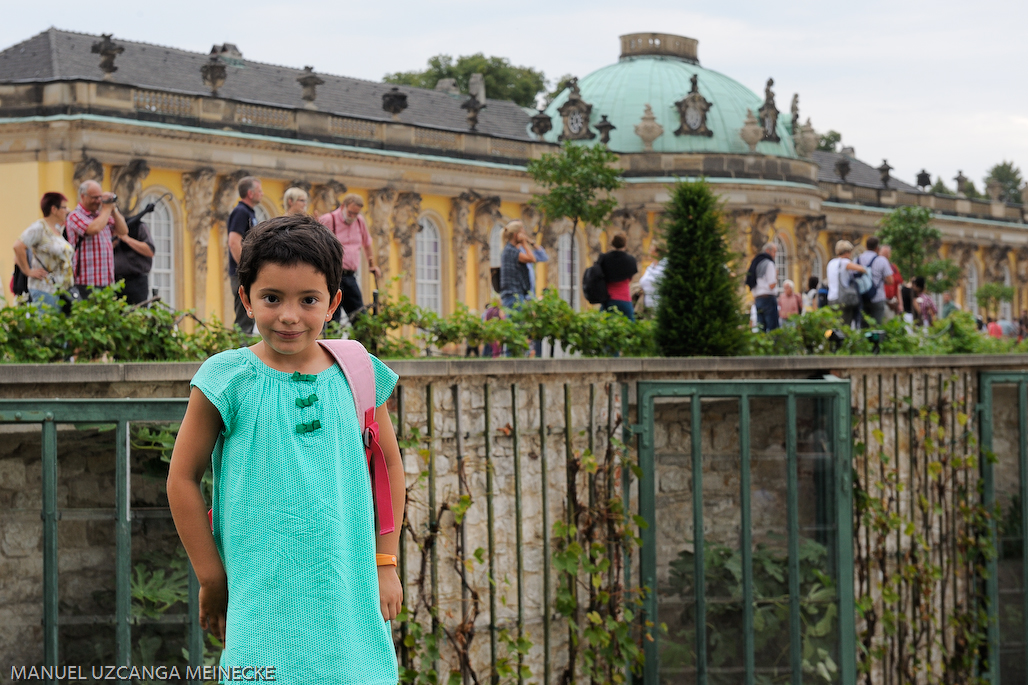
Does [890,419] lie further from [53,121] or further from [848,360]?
[53,121]

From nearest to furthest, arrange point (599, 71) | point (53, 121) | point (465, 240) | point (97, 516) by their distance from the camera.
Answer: point (97, 516)
point (53, 121)
point (465, 240)
point (599, 71)

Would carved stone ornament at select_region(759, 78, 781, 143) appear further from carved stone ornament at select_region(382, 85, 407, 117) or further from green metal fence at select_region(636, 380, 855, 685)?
green metal fence at select_region(636, 380, 855, 685)

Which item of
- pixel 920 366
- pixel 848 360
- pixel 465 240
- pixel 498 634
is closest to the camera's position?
pixel 498 634

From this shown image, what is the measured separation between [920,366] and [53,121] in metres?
24.8

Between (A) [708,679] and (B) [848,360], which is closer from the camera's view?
(A) [708,679]

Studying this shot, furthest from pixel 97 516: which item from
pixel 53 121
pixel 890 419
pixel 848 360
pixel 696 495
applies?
pixel 53 121

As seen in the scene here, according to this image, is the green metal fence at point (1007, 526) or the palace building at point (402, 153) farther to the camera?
the palace building at point (402, 153)

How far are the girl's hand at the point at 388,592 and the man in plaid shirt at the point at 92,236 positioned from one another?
669 cm

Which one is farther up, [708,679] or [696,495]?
[696,495]

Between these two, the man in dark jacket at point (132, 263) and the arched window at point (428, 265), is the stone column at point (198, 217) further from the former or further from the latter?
the man in dark jacket at point (132, 263)

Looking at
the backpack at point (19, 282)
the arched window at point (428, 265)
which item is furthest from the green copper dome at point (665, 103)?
the backpack at point (19, 282)

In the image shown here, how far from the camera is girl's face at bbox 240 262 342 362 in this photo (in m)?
3.49

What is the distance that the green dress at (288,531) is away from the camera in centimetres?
343

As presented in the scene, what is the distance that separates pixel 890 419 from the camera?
1080cm
